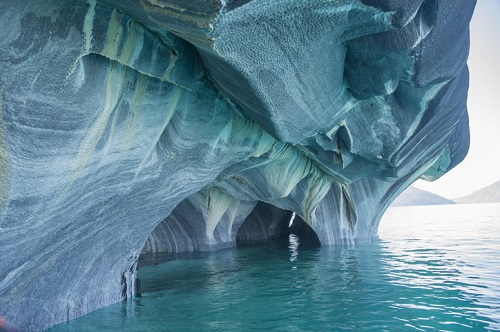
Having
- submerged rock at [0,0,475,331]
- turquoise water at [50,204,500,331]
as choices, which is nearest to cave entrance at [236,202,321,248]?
turquoise water at [50,204,500,331]

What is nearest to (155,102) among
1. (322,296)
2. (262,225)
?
(322,296)

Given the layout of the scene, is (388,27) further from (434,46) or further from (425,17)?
(434,46)

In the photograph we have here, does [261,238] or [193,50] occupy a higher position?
[193,50]

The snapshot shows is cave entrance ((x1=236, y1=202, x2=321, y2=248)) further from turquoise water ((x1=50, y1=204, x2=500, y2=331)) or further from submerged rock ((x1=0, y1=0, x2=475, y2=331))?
submerged rock ((x1=0, y1=0, x2=475, y2=331))

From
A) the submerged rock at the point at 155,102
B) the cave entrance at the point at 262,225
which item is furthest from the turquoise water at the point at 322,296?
the cave entrance at the point at 262,225

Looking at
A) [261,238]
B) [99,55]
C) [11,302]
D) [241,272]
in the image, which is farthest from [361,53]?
[261,238]

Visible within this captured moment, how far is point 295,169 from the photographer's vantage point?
1194 centimetres

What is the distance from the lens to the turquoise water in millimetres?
5910

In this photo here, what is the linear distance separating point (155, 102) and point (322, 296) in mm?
4594

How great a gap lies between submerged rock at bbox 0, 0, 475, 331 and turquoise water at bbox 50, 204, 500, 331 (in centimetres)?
123

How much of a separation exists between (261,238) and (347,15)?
19.4 meters

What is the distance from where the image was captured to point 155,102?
19.1 ft

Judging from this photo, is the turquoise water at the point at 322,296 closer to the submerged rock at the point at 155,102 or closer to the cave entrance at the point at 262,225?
the submerged rock at the point at 155,102

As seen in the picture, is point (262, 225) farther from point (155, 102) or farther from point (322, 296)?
point (155, 102)
